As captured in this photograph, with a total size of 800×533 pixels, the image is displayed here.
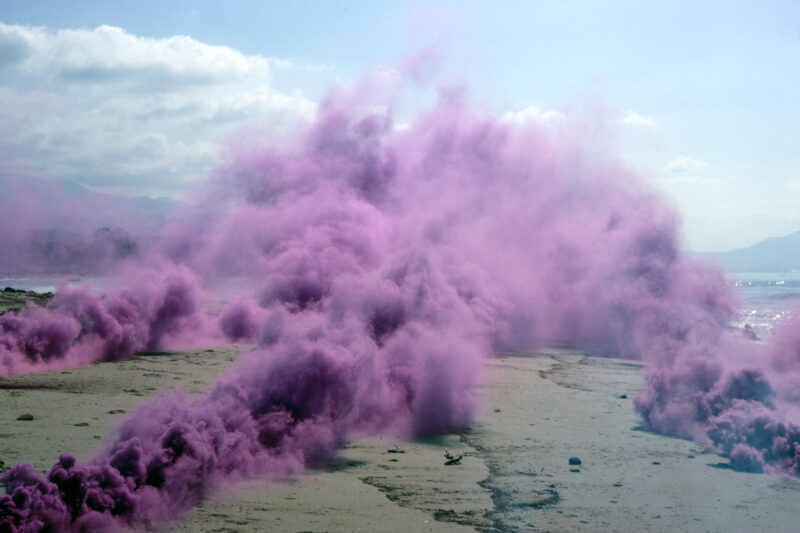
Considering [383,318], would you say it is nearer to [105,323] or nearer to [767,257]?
[105,323]

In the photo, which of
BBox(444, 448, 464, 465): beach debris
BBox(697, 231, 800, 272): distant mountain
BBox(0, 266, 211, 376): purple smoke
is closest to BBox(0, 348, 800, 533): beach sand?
BBox(444, 448, 464, 465): beach debris

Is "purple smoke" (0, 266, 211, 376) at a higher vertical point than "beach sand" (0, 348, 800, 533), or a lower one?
higher

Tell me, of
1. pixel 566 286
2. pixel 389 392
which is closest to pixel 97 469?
pixel 389 392

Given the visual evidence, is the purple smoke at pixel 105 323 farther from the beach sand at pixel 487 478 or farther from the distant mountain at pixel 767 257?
the distant mountain at pixel 767 257

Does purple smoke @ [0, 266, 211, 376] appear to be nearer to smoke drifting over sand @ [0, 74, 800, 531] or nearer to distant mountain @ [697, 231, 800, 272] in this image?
smoke drifting over sand @ [0, 74, 800, 531]

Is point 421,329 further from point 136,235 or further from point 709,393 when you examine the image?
point 136,235
